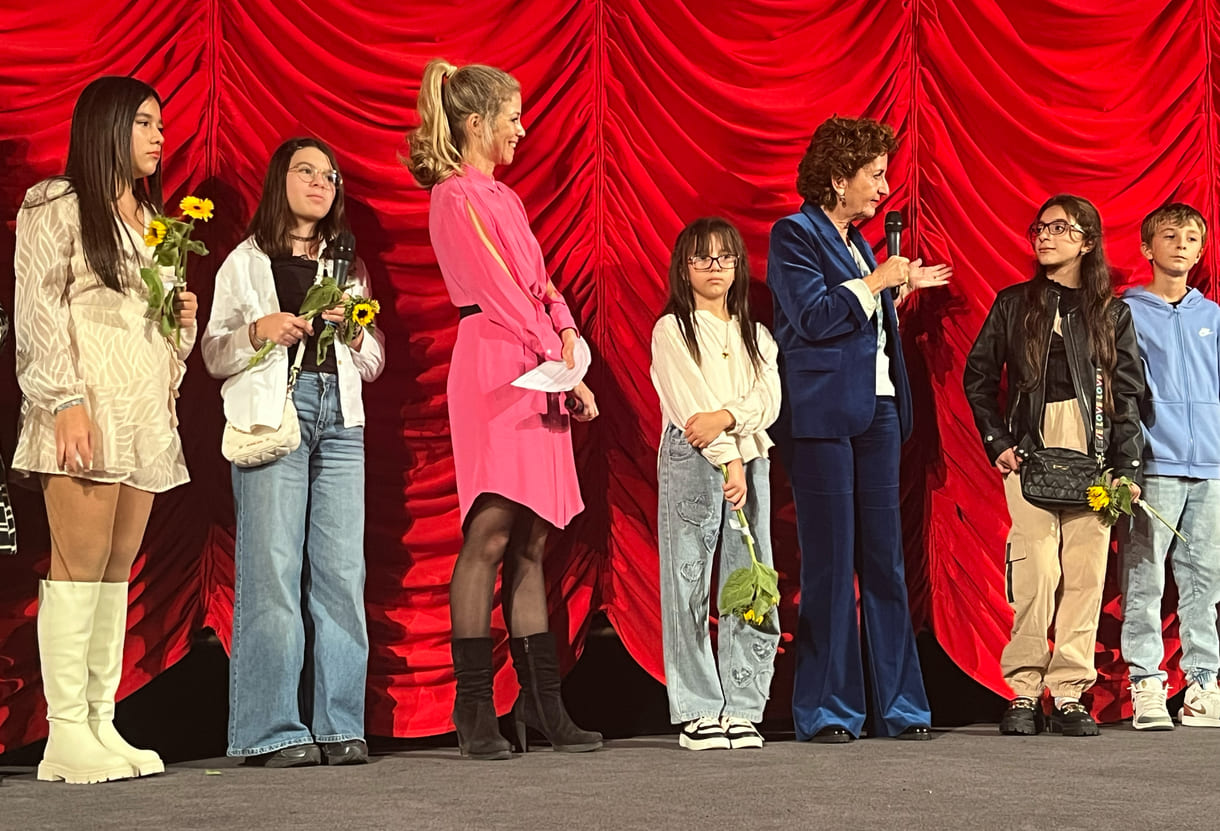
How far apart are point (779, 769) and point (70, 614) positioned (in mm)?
1665

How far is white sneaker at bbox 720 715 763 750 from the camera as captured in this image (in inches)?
147

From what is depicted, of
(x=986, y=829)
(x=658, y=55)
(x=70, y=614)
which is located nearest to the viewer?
(x=986, y=829)

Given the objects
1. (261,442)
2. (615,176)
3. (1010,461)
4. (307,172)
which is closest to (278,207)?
(307,172)

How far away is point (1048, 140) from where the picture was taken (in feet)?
15.4

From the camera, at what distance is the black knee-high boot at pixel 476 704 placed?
11.7 ft

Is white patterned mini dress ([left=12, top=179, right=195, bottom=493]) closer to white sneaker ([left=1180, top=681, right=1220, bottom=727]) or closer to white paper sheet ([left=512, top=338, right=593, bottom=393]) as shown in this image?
white paper sheet ([left=512, top=338, right=593, bottom=393])

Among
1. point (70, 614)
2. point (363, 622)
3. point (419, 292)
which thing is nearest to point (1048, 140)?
point (419, 292)

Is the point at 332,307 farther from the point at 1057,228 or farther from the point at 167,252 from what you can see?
the point at 1057,228

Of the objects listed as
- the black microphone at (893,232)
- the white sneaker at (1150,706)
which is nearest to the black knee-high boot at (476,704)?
the black microphone at (893,232)

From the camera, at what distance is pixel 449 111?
12.4 ft

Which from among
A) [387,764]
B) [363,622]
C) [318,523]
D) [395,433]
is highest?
[395,433]

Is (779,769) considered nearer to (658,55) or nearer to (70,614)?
(70,614)

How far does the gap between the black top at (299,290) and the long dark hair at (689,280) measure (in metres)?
0.96

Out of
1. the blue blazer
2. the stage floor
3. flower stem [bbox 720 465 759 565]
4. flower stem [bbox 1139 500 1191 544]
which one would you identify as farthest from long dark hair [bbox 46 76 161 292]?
flower stem [bbox 1139 500 1191 544]
